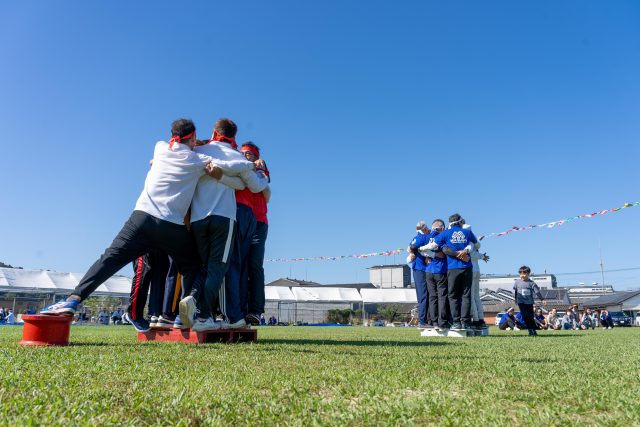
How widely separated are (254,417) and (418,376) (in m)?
1.02

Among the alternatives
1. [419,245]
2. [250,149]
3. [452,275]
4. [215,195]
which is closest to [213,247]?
[215,195]

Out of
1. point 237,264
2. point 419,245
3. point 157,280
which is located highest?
point 419,245

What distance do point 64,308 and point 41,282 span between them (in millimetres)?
26147

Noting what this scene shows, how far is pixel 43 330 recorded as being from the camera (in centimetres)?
362

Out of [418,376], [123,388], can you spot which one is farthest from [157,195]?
[418,376]

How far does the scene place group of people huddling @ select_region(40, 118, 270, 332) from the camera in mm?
3885

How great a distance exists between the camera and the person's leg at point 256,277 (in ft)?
17.2

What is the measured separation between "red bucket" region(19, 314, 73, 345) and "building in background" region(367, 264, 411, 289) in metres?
86.2

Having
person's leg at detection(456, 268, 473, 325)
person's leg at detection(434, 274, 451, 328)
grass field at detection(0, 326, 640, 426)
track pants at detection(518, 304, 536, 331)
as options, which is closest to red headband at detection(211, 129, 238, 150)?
grass field at detection(0, 326, 640, 426)

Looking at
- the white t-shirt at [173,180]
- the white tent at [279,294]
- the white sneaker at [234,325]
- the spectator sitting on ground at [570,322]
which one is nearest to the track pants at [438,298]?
the white sneaker at [234,325]

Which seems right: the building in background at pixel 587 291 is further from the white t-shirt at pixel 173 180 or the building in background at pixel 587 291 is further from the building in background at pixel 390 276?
the white t-shirt at pixel 173 180

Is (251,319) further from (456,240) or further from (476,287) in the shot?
(476,287)

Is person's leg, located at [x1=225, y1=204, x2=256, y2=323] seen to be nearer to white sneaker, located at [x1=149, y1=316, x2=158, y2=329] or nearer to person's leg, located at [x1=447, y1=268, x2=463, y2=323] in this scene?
white sneaker, located at [x1=149, y1=316, x2=158, y2=329]

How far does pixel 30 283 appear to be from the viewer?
25875 millimetres
